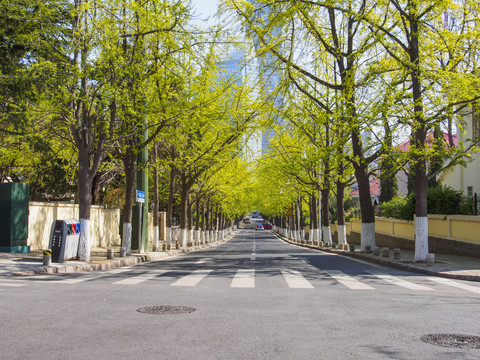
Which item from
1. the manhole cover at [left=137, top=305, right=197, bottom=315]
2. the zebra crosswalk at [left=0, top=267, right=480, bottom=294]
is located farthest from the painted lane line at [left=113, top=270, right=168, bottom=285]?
the manhole cover at [left=137, top=305, right=197, bottom=315]

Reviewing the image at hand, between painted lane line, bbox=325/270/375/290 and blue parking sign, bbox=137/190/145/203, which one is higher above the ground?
blue parking sign, bbox=137/190/145/203

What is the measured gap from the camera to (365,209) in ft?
73.8

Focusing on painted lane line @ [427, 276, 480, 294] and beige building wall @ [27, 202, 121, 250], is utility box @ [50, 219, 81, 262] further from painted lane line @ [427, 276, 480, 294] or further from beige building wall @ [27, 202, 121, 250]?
painted lane line @ [427, 276, 480, 294]

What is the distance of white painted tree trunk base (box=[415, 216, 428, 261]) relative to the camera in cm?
1694

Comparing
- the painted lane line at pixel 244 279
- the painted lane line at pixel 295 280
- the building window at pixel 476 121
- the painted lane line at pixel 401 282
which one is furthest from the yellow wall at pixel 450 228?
the painted lane line at pixel 244 279

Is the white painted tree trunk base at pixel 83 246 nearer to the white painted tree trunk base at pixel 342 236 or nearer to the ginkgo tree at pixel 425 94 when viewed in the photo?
the ginkgo tree at pixel 425 94

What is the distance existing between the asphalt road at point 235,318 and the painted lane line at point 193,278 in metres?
0.16

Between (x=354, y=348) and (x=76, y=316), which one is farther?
(x=76, y=316)

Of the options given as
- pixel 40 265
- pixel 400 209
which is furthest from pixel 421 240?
pixel 40 265

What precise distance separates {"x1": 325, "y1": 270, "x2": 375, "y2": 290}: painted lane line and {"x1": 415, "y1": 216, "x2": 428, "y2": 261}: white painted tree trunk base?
11.7 ft

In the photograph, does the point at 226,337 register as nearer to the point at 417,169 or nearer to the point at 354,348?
the point at 354,348

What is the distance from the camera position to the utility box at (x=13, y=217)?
18.8m

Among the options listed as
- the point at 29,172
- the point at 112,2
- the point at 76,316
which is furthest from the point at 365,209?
the point at 29,172

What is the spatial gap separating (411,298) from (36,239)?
17.0 m
